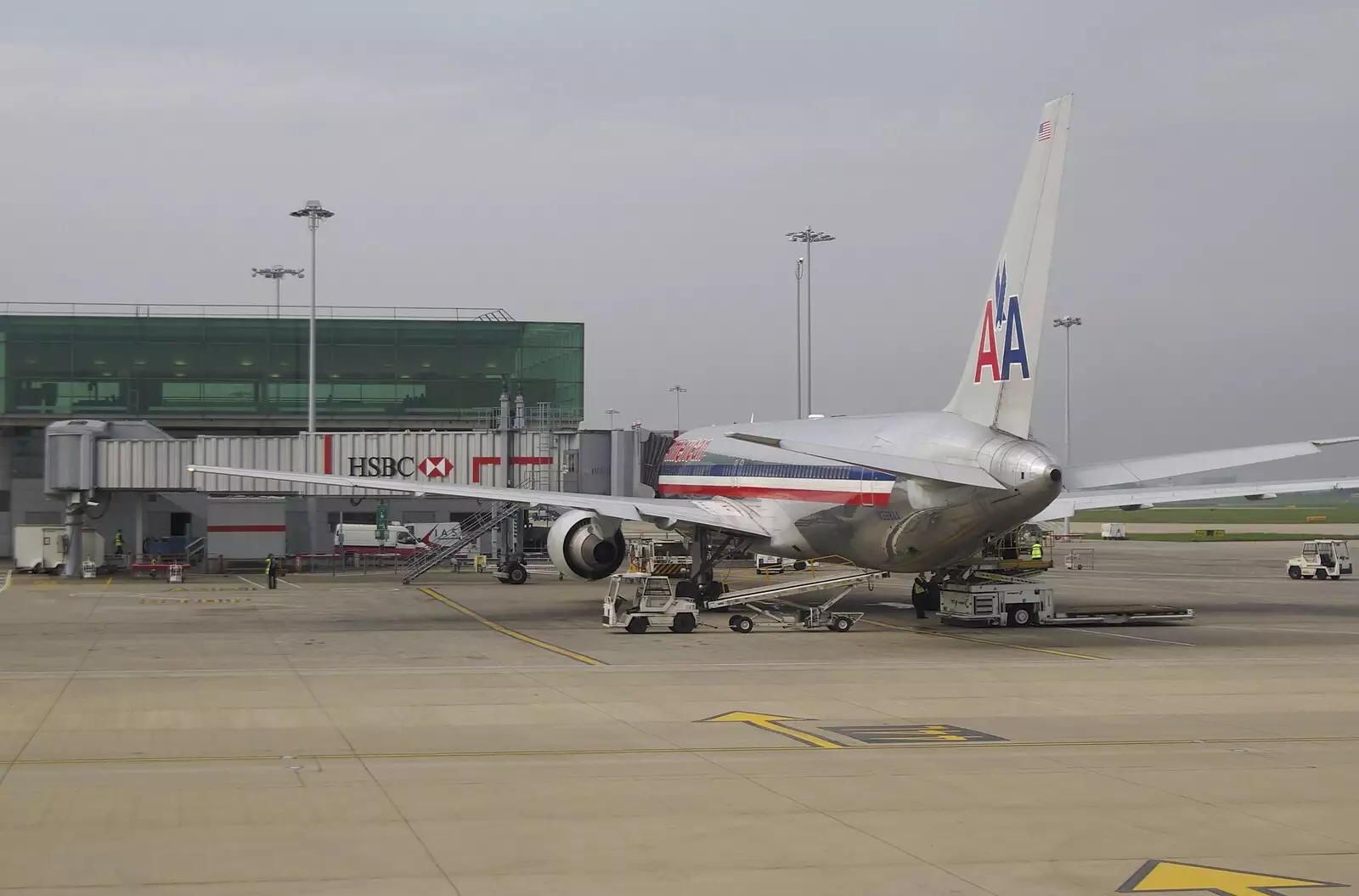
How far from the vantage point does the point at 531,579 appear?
5469cm

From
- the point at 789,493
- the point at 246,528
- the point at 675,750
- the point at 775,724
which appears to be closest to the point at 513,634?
the point at 789,493

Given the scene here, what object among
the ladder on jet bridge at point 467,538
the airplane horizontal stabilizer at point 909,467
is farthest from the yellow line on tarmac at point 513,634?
the ladder on jet bridge at point 467,538

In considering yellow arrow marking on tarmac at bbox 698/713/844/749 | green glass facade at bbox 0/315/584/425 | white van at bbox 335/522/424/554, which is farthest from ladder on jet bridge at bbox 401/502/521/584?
yellow arrow marking on tarmac at bbox 698/713/844/749

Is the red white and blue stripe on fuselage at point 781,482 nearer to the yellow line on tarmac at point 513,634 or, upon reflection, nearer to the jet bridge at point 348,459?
the yellow line on tarmac at point 513,634

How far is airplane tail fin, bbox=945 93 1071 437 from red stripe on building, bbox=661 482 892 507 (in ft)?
11.3

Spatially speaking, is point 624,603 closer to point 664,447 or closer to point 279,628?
point 279,628

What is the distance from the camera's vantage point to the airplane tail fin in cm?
2803

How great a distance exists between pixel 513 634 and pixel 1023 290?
13.6 meters

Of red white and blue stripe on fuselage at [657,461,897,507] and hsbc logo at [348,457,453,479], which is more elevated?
hsbc logo at [348,457,453,479]

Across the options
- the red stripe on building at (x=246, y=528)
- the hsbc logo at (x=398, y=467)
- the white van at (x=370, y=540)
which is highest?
the hsbc logo at (x=398, y=467)

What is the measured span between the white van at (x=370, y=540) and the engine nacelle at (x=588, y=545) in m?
29.2

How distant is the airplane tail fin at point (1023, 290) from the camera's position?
1104 inches

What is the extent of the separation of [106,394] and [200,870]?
6641cm

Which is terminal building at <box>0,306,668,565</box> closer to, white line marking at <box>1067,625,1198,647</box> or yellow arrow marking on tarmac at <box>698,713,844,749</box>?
white line marking at <box>1067,625,1198,647</box>
